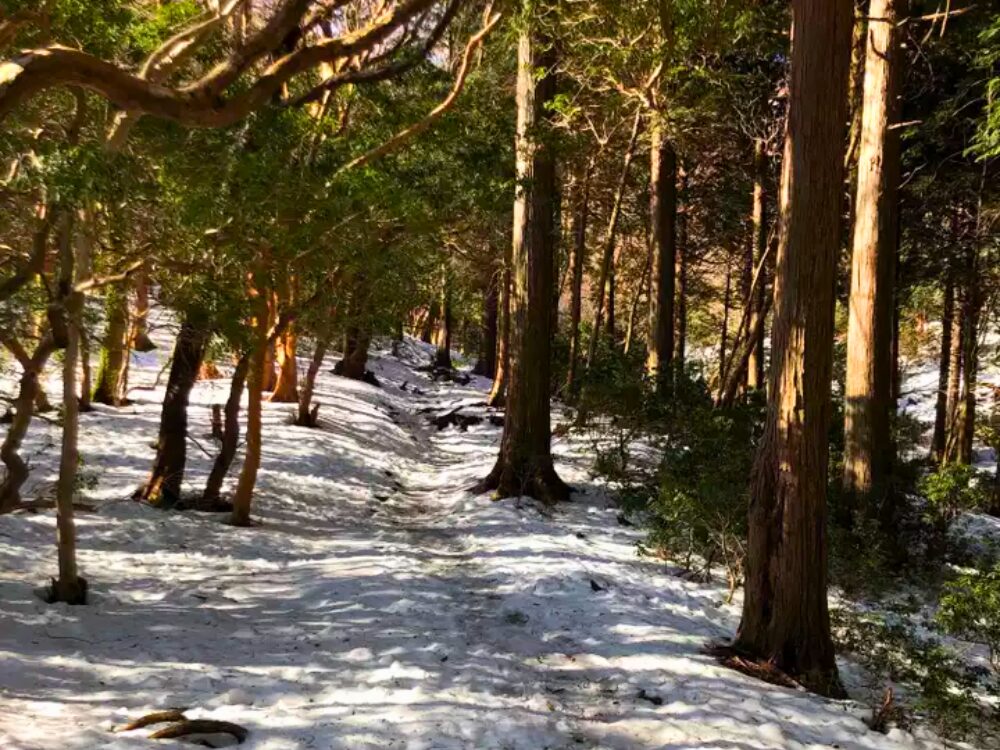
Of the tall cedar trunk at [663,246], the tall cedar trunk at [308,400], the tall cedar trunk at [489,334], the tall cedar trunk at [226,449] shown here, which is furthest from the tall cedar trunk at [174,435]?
the tall cedar trunk at [489,334]

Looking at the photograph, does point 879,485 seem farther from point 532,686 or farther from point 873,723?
point 532,686

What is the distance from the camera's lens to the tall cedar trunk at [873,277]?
9453 mm

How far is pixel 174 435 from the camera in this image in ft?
33.4

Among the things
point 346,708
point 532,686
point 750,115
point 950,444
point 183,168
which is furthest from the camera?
point 950,444

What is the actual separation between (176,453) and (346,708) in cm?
652

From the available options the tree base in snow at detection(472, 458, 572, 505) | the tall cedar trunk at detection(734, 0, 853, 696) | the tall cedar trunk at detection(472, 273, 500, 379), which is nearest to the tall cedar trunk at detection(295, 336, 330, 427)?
the tree base in snow at detection(472, 458, 572, 505)

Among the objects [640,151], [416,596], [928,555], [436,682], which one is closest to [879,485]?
[928,555]

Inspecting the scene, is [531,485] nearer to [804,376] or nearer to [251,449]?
[251,449]

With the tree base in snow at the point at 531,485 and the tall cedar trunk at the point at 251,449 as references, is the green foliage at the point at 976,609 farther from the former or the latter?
the tall cedar trunk at the point at 251,449

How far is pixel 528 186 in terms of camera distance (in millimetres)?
11367

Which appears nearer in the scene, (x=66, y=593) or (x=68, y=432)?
(x=68, y=432)

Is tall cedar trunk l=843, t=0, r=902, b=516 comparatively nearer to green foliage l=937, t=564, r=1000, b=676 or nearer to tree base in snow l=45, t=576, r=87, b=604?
green foliage l=937, t=564, r=1000, b=676

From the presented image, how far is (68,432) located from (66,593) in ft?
4.67

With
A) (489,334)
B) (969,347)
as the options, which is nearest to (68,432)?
(969,347)
